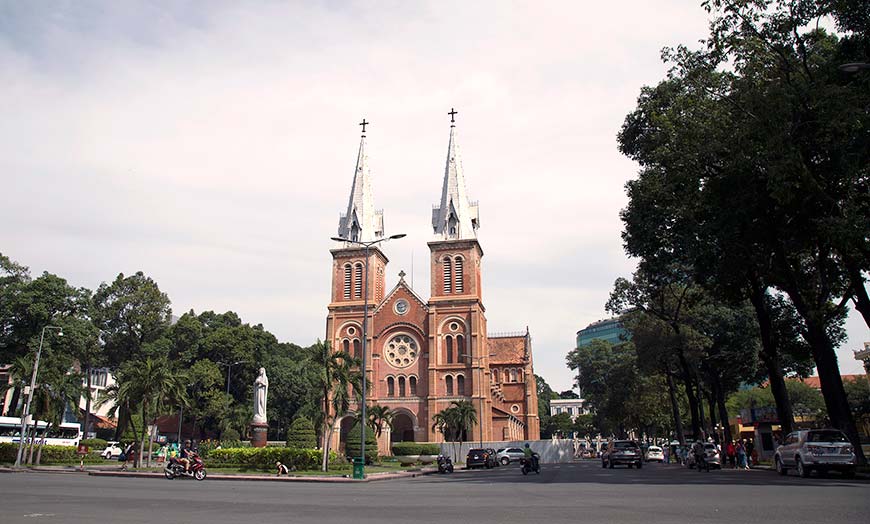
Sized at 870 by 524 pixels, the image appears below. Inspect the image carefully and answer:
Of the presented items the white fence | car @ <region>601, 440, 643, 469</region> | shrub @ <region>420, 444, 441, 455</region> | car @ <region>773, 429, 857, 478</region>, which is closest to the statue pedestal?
car @ <region>601, 440, 643, 469</region>

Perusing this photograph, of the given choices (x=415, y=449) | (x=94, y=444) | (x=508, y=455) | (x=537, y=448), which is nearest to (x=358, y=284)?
(x=415, y=449)

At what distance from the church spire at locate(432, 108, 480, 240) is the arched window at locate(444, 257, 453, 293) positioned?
2.35 m

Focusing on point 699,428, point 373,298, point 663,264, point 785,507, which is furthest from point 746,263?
point 373,298

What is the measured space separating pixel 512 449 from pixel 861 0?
42.0 metres

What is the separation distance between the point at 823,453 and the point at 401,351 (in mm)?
45600

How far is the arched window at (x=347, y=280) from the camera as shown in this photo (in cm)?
6525

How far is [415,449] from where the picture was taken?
5534 centimetres

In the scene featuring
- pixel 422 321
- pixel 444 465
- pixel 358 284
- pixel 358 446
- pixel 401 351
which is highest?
pixel 358 284

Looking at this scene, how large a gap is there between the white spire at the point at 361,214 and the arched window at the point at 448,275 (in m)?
7.49

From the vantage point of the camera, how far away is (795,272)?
2514 cm

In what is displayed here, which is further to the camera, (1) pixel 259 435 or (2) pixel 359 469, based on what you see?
(1) pixel 259 435

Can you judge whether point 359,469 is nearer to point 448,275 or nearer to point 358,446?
point 358,446

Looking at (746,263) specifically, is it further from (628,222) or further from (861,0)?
(861,0)

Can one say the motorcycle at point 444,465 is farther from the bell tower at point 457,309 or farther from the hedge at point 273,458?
the bell tower at point 457,309
